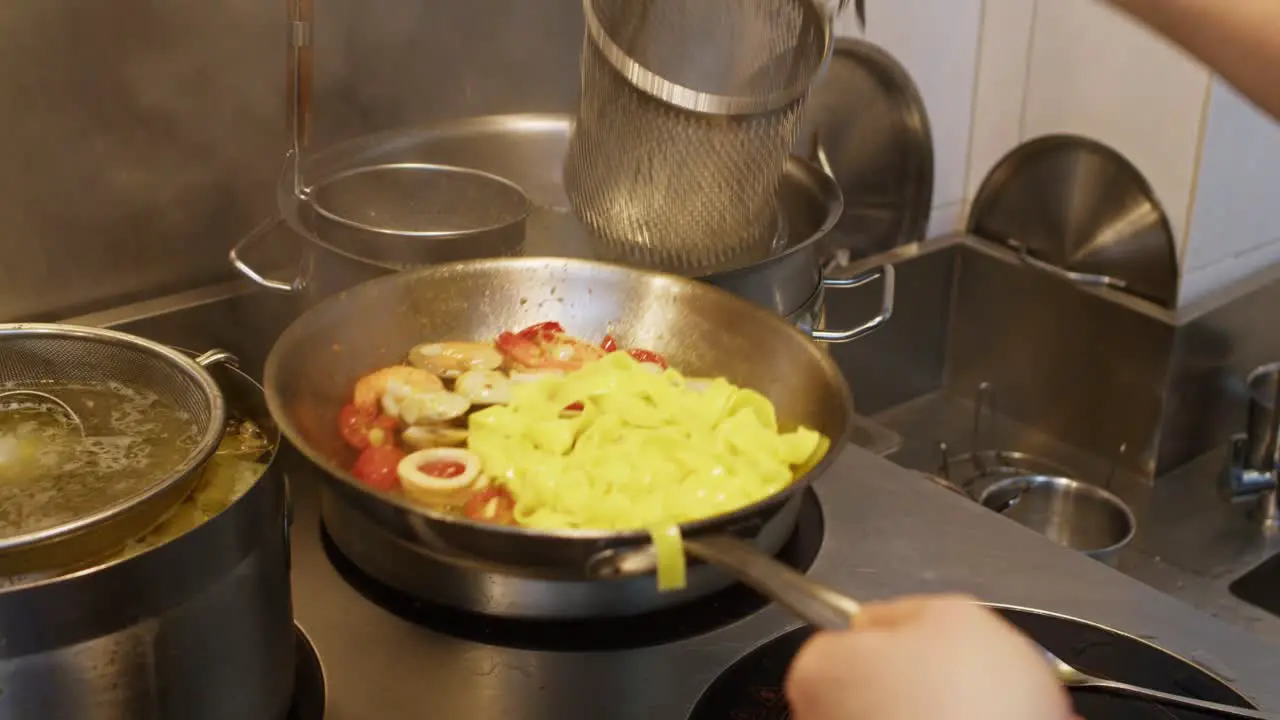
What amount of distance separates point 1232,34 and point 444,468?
1.88ft

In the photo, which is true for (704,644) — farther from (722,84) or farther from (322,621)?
(722,84)

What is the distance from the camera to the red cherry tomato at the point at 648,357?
35.7 inches

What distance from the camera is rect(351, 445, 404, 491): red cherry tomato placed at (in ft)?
2.52

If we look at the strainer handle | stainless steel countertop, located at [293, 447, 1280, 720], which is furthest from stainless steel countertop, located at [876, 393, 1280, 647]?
the strainer handle

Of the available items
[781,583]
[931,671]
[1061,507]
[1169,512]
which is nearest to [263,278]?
[781,583]

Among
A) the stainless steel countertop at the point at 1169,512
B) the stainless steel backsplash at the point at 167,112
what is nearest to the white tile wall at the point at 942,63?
the stainless steel countertop at the point at 1169,512

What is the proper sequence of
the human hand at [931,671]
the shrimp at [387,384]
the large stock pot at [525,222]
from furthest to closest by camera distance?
the large stock pot at [525,222] → the shrimp at [387,384] → the human hand at [931,671]

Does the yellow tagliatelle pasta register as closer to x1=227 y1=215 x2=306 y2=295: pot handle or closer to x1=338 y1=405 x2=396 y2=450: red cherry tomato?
x1=338 y1=405 x2=396 y2=450: red cherry tomato

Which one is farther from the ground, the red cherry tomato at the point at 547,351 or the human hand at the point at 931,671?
the human hand at the point at 931,671

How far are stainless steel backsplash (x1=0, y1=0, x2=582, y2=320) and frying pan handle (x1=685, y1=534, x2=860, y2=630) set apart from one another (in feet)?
2.18

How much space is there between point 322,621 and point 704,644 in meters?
0.25

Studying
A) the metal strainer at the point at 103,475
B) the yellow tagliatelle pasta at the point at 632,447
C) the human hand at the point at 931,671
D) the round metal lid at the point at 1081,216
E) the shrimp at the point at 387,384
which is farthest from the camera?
the round metal lid at the point at 1081,216

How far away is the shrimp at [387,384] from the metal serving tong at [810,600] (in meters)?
0.29

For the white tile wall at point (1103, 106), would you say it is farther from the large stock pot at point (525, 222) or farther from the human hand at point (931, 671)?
the human hand at point (931, 671)
